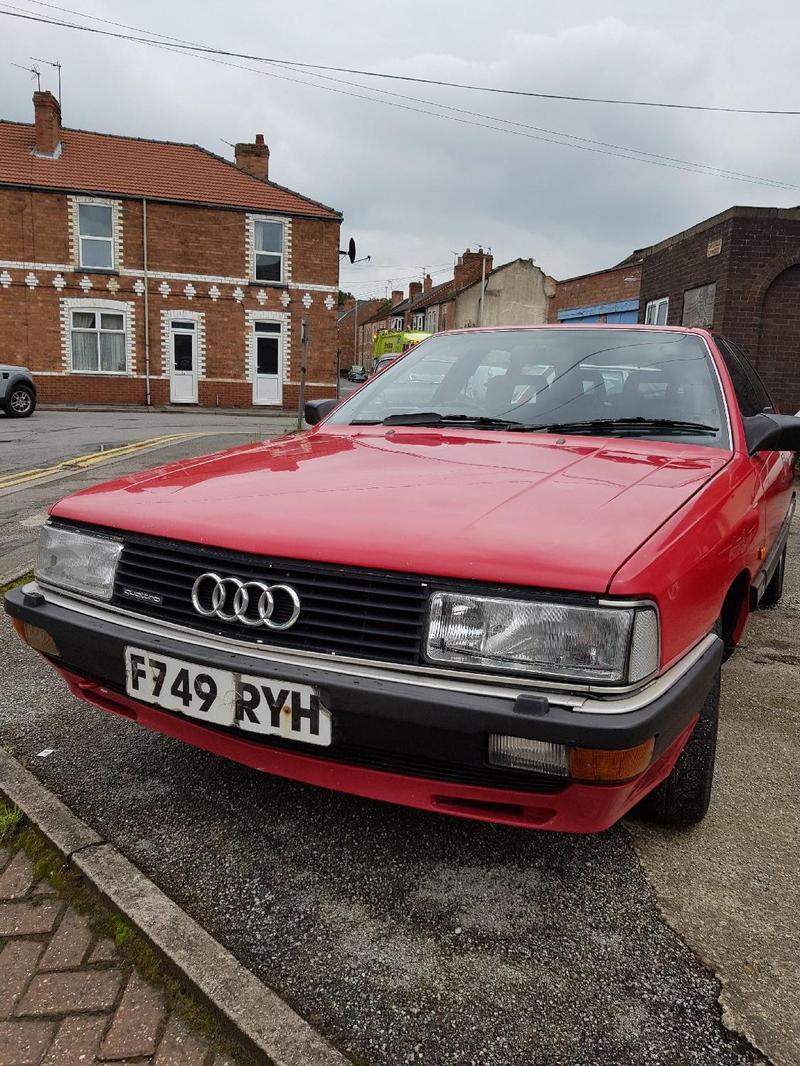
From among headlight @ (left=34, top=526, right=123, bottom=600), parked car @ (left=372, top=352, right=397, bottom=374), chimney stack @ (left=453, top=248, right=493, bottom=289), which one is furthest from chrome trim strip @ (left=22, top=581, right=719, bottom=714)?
chimney stack @ (left=453, top=248, right=493, bottom=289)

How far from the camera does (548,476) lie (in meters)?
2.16

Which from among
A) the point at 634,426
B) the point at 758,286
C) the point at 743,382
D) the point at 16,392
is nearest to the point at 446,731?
the point at 634,426

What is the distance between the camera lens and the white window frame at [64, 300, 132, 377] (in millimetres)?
23438

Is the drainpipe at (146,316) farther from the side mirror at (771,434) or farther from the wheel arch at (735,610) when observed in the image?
the wheel arch at (735,610)

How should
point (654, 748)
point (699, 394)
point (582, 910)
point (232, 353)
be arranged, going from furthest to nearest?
point (232, 353) < point (699, 394) < point (582, 910) < point (654, 748)

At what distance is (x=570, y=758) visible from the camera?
5.26ft

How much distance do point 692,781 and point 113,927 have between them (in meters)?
1.57

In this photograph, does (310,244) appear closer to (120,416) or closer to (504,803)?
(120,416)

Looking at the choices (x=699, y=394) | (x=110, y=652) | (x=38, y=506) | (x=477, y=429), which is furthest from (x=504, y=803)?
(x=38, y=506)

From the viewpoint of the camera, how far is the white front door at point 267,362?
25000 millimetres

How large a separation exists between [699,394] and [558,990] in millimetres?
2060

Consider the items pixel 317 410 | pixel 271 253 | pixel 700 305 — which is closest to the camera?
pixel 317 410

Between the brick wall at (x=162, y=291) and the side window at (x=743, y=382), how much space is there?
2237 centimetres

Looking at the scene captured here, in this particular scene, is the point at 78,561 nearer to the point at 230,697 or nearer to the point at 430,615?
the point at 230,697
